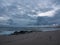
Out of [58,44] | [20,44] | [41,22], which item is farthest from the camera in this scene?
[41,22]

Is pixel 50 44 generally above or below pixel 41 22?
below

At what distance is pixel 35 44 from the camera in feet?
21.6

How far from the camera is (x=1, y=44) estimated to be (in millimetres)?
6980

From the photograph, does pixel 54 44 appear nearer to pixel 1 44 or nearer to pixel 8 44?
pixel 8 44

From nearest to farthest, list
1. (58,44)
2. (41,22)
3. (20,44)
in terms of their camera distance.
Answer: (58,44)
(20,44)
(41,22)

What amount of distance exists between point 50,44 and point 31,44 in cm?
104

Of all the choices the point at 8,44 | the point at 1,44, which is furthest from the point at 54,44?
the point at 1,44

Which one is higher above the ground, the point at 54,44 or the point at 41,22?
the point at 41,22

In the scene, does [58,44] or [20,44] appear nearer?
[58,44]

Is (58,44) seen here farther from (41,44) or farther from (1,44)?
(1,44)

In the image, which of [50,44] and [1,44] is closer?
[50,44]

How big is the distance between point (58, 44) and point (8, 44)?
2.76 meters

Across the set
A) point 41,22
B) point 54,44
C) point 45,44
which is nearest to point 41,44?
point 45,44

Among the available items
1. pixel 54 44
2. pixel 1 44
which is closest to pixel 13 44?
Answer: pixel 1 44
